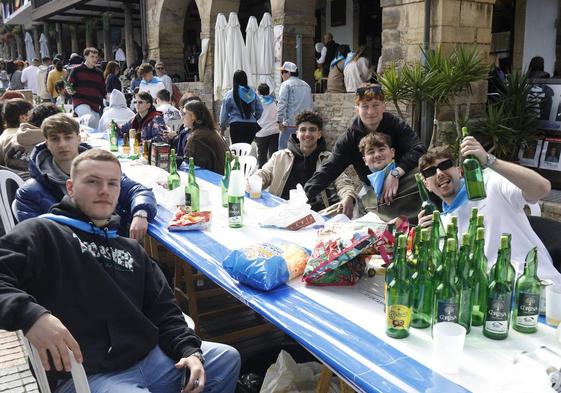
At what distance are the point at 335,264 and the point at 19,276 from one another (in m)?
1.13

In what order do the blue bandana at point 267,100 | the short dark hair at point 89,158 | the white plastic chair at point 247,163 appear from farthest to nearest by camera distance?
1. the blue bandana at point 267,100
2. the white plastic chair at point 247,163
3. the short dark hair at point 89,158

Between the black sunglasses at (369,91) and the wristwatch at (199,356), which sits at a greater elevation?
Answer: the black sunglasses at (369,91)

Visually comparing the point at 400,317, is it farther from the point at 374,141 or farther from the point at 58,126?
the point at 58,126

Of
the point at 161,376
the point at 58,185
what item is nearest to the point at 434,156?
the point at 161,376

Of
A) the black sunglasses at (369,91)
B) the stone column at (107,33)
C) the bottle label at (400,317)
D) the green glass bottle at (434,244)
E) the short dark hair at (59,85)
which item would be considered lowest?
the bottle label at (400,317)

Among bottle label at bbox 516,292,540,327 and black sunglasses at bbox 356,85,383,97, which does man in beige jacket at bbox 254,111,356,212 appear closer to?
black sunglasses at bbox 356,85,383,97

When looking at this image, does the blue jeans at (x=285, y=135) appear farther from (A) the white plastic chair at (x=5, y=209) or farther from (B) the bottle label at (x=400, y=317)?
(B) the bottle label at (x=400, y=317)

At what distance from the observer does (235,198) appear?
2.83m

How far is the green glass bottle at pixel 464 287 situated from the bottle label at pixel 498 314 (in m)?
0.07

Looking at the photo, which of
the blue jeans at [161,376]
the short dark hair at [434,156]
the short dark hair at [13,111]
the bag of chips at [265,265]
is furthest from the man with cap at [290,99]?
the blue jeans at [161,376]

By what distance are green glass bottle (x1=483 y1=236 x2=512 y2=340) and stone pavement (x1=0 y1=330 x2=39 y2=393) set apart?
2.34 meters

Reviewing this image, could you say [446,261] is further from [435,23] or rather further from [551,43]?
[551,43]

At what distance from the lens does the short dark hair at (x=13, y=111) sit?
4.53 m

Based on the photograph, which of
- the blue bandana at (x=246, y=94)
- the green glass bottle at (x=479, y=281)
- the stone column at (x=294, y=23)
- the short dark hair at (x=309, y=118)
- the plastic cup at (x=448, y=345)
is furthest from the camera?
the stone column at (x=294, y=23)
